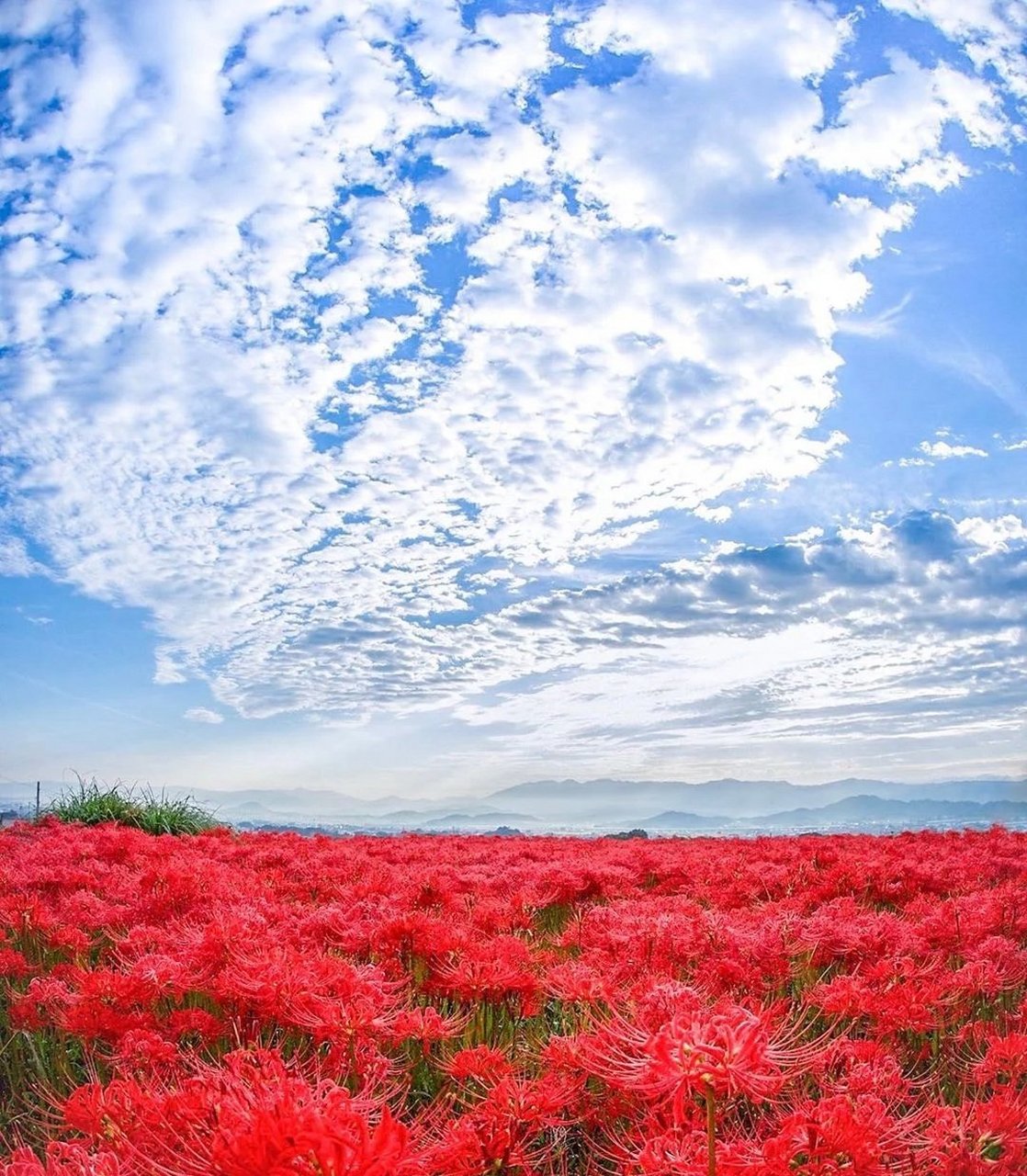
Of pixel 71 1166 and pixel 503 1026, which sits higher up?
pixel 71 1166

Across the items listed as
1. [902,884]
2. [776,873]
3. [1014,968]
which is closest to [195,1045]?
[1014,968]

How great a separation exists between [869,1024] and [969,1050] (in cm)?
52

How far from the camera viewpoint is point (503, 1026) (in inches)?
153

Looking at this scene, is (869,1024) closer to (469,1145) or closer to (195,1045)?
(469,1145)

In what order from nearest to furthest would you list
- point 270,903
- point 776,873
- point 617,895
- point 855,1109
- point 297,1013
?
1. point 855,1109
2. point 297,1013
3. point 270,903
4. point 617,895
5. point 776,873

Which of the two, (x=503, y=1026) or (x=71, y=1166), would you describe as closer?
(x=71, y=1166)

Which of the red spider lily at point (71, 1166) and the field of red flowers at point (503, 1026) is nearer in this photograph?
the red spider lily at point (71, 1166)

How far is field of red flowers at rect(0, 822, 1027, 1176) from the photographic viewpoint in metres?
1.93

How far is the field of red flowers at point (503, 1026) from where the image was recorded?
76.1 inches

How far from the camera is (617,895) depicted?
6.93 meters

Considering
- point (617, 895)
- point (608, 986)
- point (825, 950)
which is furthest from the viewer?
point (617, 895)

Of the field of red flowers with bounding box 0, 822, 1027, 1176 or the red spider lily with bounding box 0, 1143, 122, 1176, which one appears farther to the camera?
the field of red flowers with bounding box 0, 822, 1027, 1176

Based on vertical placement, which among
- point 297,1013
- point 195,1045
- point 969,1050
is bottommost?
point 969,1050

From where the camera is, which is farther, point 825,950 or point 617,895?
point 617,895
